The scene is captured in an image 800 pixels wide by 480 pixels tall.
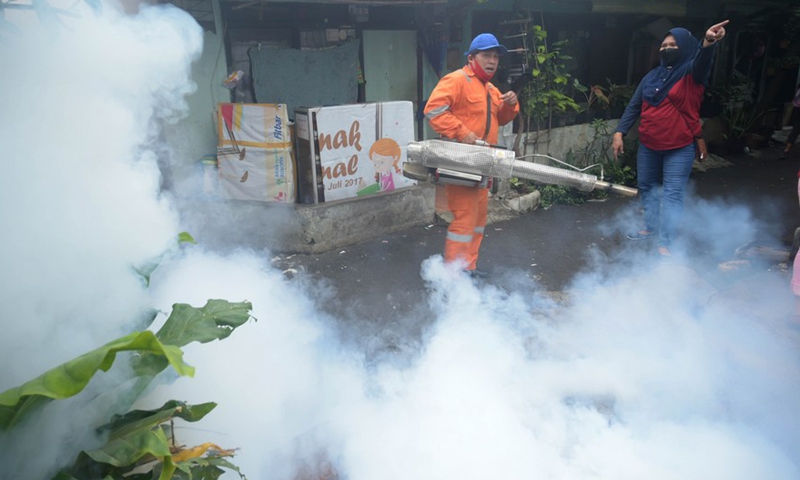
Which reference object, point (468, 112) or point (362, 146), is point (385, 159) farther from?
point (468, 112)

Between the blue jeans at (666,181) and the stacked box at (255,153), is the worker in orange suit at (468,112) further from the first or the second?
the stacked box at (255,153)

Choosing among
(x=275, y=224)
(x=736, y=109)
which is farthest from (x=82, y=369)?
(x=736, y=109)

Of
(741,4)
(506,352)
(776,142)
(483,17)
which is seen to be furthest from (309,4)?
(776,142)

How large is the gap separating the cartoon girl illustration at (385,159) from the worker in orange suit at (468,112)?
181cm

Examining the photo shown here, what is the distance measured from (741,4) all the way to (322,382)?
12636 millimetres

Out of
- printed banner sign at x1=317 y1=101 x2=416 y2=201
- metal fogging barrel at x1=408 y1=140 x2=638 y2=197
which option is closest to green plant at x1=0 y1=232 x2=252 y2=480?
metal fogging barrel at x1=408 y1=140 x2=638 y2=197

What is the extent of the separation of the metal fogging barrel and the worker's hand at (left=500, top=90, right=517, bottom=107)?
78cm

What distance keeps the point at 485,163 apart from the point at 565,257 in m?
2.23

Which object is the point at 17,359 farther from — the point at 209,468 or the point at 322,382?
the point at 322,382

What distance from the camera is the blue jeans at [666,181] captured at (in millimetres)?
5098

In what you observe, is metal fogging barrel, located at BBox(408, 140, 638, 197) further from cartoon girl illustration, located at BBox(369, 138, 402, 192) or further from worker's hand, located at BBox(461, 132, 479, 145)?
cartoon girl illustration, located at BBox(369, 138, 402, 192)

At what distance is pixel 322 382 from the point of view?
3.15 m

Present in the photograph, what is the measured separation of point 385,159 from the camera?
6.38 meters

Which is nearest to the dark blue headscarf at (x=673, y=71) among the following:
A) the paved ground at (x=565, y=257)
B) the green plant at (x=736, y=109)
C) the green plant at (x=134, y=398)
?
the paved ground at (x=565, y=257)
